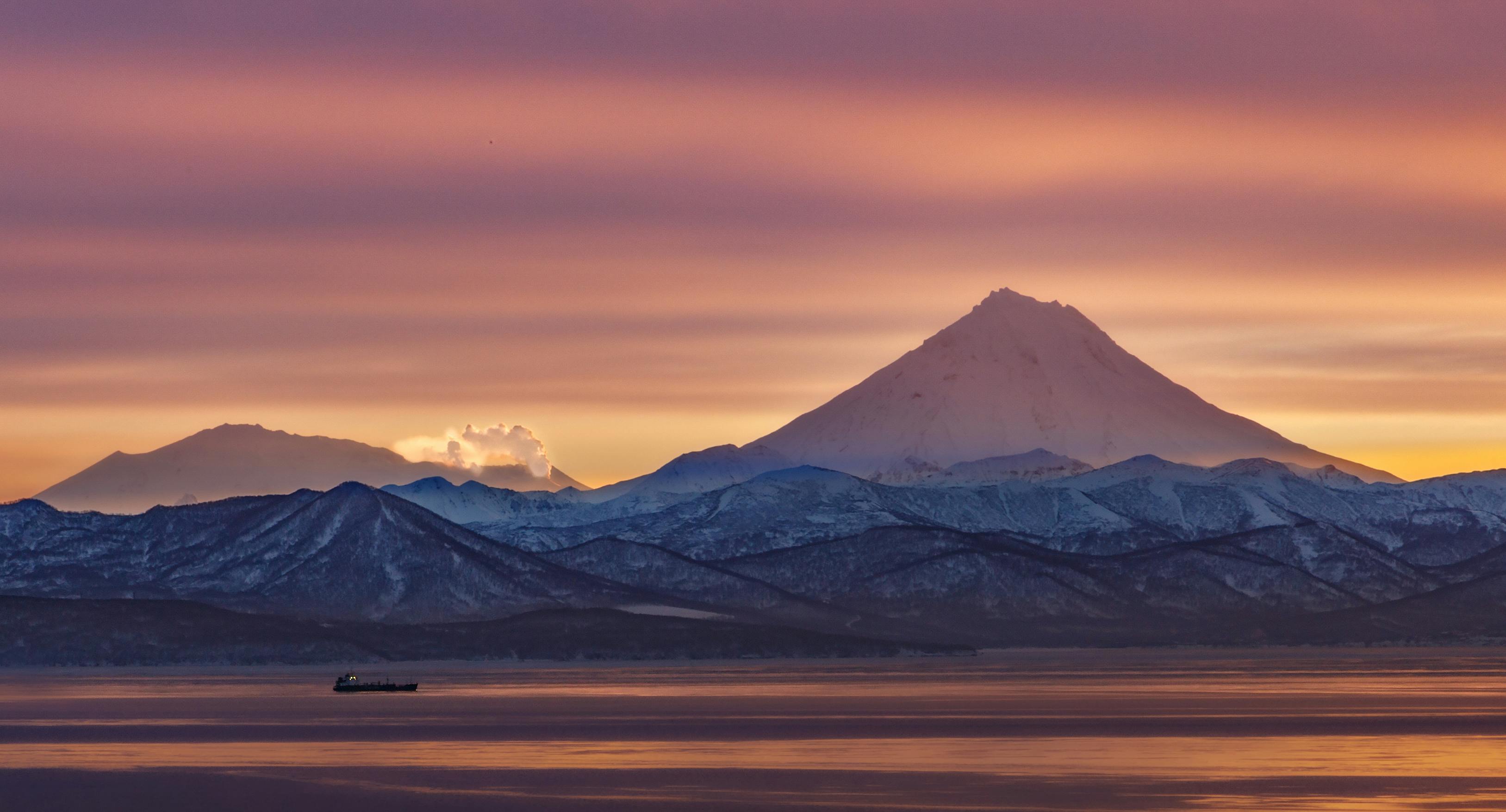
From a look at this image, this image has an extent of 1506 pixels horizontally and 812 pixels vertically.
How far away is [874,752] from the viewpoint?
5674 inches

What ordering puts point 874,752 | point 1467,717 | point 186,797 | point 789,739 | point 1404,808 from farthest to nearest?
point 1467,717 < point 789,739 < point 874,752 < point 186,797 < point 1404,808

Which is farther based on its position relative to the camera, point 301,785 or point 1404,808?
point 301,785

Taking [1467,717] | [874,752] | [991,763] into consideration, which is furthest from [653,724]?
[1467,717]

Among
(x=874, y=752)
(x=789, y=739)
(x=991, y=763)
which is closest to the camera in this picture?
(x=991, y=763)

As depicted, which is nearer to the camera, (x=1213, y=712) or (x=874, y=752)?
(x=874, y=752)

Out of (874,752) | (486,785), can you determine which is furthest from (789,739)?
(486,785)

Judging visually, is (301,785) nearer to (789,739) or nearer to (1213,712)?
(789,739)

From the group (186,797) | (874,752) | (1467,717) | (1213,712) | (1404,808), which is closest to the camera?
(1404,808)

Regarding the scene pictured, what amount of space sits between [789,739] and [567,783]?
3558 centimetres

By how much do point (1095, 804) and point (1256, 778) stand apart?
15673 mm

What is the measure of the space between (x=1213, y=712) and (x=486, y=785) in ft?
275

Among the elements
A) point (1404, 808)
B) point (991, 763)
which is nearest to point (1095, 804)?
point (1404, 808)

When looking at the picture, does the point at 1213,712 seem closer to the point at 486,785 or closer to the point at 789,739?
the point at 789,739

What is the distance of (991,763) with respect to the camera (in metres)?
134
